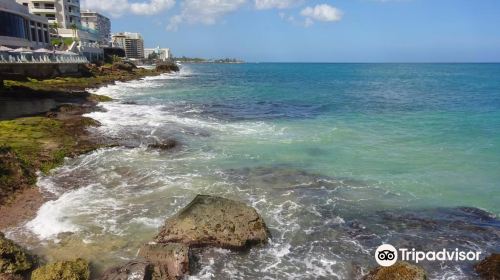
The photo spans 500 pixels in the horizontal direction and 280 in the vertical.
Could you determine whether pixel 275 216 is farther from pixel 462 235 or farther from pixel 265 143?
pixel 265 143

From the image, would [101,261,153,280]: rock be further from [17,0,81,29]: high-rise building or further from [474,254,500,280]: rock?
[17,0,81,29]: high-rise building

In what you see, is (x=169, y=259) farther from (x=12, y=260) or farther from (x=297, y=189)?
(x=297, y=189)

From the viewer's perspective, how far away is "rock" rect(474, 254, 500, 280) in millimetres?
10363

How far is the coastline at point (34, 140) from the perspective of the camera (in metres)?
15.1

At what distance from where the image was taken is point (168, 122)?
32781 millimetres

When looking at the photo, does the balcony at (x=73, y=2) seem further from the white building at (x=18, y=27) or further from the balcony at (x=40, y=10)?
the white building at (x=18, y=27)

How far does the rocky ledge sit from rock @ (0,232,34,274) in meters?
2.96

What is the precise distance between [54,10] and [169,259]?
4476 inches

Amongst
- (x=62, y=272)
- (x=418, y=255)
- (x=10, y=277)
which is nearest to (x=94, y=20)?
(x=10, y=277)

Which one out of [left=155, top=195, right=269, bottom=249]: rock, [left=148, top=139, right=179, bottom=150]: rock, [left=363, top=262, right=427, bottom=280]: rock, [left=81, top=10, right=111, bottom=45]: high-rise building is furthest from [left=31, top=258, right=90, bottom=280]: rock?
[left=81, top=10, right=111, bottom=45]: high-rise building

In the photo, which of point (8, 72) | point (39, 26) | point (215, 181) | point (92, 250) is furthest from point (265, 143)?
point (39, 26)

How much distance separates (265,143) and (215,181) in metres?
8.23

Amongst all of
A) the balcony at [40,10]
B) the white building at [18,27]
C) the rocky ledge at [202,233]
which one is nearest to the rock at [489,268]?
the rocky ledge at [202,233]

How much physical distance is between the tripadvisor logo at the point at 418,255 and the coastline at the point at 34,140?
11949 mm
